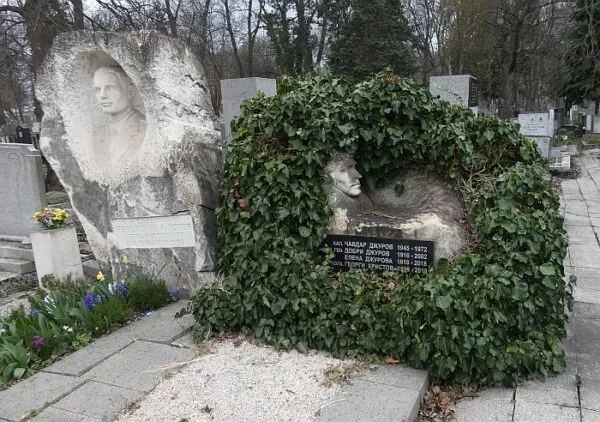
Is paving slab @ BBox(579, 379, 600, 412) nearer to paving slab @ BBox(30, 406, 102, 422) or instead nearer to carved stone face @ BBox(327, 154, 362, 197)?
carved stone face @ BBox(327, 154, 362, 197)

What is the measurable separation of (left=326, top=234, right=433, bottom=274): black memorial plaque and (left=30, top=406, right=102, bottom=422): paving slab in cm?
184

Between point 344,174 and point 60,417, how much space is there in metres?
2.33

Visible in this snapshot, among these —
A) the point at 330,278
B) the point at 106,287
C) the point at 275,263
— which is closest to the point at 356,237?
the point at 330,278

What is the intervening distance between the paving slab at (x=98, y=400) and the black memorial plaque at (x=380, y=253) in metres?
1.61

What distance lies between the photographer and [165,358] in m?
3.21

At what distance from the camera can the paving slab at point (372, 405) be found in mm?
2510

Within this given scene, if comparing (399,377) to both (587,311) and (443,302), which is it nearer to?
(443,302)

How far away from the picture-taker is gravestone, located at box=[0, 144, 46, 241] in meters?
6.05

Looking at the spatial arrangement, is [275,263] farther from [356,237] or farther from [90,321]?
[90,321]

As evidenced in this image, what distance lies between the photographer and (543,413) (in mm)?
2629

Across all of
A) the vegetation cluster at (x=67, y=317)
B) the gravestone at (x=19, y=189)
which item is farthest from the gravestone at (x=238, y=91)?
the vegetation cluster at (x=67, y=317)

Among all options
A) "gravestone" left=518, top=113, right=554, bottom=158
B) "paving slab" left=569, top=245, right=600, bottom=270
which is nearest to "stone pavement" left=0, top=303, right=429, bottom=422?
"paving slab" left=569, top=245, right=600, bottom=270

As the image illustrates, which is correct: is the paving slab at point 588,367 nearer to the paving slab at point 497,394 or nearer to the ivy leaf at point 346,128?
the paving slab at point 497,394

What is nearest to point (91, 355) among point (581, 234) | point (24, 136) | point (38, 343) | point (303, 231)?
point (38, 343)
